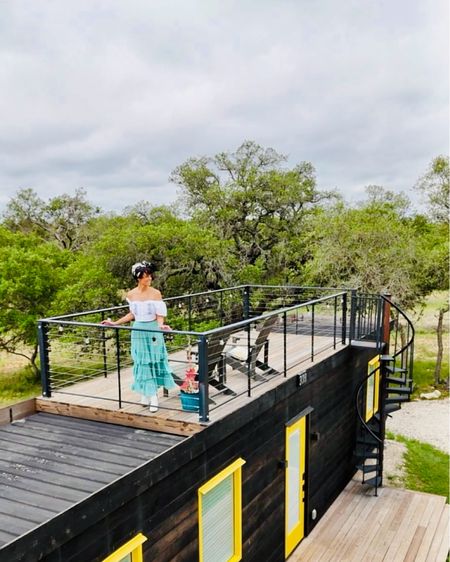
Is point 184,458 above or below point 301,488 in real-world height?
above

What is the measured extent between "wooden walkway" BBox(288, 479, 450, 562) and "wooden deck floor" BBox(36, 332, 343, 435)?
2.50 metres

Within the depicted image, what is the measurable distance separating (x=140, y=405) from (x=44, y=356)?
4.02 feet

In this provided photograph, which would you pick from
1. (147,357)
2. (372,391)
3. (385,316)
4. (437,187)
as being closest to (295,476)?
(147,357)

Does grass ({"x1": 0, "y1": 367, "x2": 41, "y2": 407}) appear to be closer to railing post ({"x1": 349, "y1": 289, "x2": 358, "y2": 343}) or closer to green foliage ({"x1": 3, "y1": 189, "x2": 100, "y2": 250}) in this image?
green foliage ({"x1": 3, "y1": 189, "x2": 100, "y2": 250})

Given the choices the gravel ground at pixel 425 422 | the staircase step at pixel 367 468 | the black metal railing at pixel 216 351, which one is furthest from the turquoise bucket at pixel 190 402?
the gravel ground at pixel 425 422

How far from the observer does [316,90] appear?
18281 mm

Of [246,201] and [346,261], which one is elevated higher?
[246,201]

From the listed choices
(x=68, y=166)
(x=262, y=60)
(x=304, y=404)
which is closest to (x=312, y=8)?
(x=262, y=60)

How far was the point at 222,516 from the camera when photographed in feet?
15.0

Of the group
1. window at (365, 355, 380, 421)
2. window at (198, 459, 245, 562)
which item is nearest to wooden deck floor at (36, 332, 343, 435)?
window at (198, 459, 245, 562)

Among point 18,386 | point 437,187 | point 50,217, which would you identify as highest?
point 437,187

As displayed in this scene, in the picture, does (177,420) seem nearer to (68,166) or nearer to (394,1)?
(394,1)

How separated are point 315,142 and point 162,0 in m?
Result: 13.4

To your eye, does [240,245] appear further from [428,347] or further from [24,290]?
[428,347]
